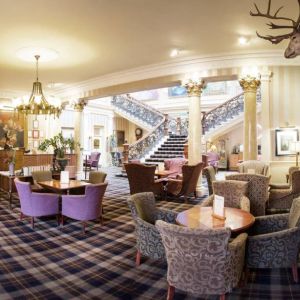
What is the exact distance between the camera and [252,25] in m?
5.11

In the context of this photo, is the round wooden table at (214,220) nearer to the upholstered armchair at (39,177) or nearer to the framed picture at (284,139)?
the framed picture at (284,139)

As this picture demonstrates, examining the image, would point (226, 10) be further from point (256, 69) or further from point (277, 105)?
point (277, 105)

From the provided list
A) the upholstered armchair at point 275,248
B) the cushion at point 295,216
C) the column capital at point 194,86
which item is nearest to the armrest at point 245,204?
the cushion at point 295,216

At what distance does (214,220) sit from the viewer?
123 inches

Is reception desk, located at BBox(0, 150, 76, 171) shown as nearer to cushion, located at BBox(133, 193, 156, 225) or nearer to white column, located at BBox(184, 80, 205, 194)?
white column, located at BBox(184, 80, 205, 194)

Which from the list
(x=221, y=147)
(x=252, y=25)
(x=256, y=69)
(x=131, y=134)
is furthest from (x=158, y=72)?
(x=131, y=134)

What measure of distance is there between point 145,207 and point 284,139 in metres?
4.62

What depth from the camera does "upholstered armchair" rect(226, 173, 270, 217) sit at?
4.74 metres

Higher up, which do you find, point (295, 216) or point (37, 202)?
point (295, 216)

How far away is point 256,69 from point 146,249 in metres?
5.28

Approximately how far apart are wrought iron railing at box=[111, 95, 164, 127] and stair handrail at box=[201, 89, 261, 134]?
247 cm

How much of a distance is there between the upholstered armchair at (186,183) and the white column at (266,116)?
1.58 m

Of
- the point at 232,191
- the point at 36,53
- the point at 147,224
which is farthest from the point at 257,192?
the point at 36,53

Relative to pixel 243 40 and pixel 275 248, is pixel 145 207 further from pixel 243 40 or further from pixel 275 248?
pixel 243 40
